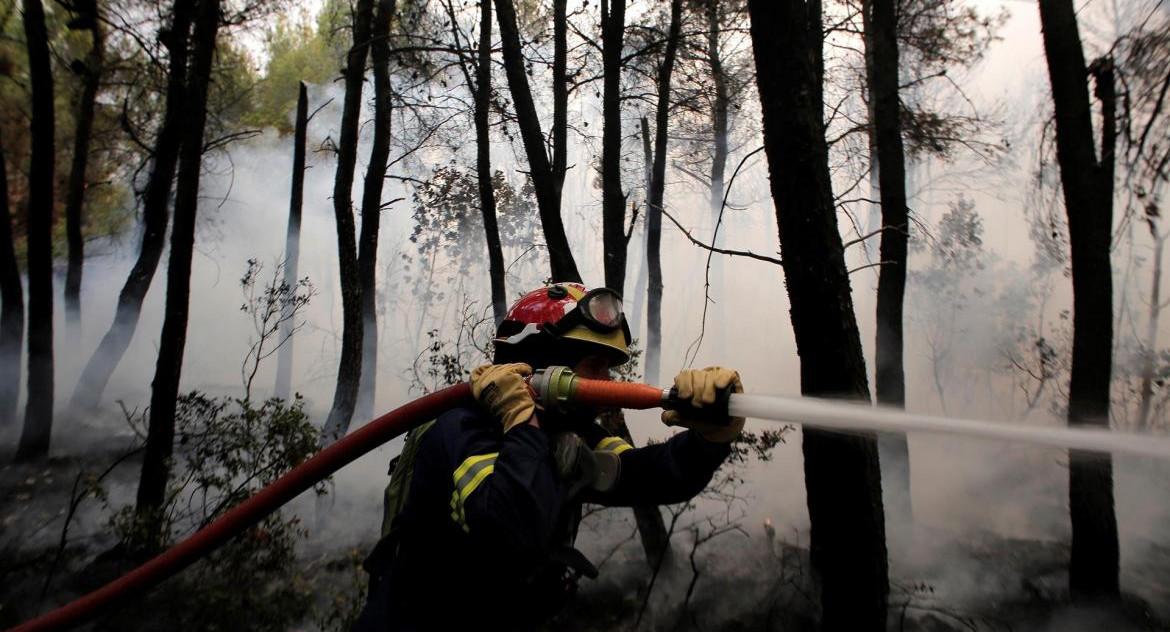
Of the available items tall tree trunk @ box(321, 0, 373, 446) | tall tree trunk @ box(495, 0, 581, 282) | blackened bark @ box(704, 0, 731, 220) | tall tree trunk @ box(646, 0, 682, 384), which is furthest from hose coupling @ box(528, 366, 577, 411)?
tall tree trunk @ box(321, 0, 373, 446)

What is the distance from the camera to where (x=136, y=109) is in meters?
11.2

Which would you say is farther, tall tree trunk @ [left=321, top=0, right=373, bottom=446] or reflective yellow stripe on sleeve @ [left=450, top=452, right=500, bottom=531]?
tall tree trunk @ [left=321, top=0, right=373, bottom=446]

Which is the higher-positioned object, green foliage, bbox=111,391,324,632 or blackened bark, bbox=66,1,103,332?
blackened bark, bbox=66,1,103,332

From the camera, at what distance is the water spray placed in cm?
178

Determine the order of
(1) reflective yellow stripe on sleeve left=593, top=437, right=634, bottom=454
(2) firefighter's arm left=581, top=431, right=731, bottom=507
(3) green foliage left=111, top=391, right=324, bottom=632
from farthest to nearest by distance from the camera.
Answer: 1. (3) green foliage left=111, top=391, right=324, bottom=632
2. (1) reflective yellow stripe on sleeve left=593, top=437, right=634, bottom=454
3. (2) firefighter's arm left=581, top=431, right=731, bottom=507

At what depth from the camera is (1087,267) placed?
6.31 meters

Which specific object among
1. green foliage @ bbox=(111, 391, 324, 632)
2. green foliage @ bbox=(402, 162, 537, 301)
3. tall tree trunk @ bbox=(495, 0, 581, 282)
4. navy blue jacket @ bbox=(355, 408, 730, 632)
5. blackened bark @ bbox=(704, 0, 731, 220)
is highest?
blackened bark @ bbox=(704, 0, 731, 220)

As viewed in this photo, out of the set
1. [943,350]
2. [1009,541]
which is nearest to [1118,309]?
[943,350]

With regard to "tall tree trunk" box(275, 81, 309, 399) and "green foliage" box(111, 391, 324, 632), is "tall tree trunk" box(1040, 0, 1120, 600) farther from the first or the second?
"tall tree trunk" box(275, 81, 309, 399)

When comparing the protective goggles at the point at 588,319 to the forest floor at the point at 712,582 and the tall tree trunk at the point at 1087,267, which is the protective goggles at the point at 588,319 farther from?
the tall tree trunk at the point at 1087,267

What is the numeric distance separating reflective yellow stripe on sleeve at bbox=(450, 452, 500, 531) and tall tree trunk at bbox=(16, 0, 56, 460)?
968 centimetres

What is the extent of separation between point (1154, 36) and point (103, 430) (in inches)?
525

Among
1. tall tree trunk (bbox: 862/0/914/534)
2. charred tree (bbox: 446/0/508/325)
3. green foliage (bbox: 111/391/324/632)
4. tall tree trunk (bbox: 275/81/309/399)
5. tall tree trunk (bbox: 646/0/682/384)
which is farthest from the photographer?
tall tree trunk (bbox: 275/81/309/399)

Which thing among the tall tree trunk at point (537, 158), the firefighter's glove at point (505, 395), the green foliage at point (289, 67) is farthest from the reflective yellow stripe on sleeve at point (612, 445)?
the green foliage at point (289, 67)
